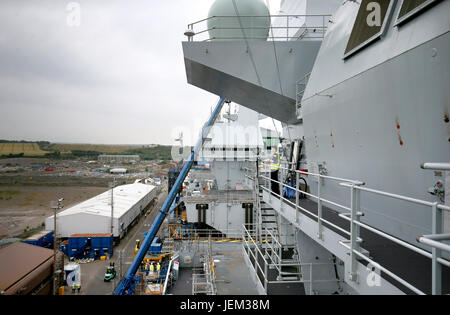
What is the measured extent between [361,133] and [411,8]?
1.43 metres

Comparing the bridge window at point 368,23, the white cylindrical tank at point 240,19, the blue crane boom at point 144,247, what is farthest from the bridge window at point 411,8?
the blue crane boom at point 144,247

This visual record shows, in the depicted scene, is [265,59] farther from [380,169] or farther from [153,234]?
[153,234]

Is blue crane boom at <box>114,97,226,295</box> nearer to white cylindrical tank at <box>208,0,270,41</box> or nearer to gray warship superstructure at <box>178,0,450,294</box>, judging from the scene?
gray warship superstructure at <box>178,0,450,294</box>

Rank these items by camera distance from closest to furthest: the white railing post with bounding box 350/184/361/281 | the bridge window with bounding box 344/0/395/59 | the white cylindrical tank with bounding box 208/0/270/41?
the white railing post with bounding box 350/184/361/281, the bridge window with bounding box 344/0/395/59, the white cylindrical tank with bounding box 208/0/270/41

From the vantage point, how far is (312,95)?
15.1ft

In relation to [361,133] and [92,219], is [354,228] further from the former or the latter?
[92,219]

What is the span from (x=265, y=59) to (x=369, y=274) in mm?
5381

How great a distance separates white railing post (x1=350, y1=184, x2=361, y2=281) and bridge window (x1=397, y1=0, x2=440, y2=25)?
1.93m

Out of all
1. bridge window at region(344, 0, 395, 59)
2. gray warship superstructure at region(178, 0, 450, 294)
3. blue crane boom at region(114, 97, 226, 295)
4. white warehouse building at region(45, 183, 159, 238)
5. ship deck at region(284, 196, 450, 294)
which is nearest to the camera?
ship deck at region(284, 196, 450, 294)

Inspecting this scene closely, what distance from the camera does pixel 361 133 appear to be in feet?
10.8

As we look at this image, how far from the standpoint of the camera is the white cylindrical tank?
6.29m

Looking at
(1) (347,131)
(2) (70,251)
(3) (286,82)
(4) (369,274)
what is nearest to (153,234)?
(2) (70,251)

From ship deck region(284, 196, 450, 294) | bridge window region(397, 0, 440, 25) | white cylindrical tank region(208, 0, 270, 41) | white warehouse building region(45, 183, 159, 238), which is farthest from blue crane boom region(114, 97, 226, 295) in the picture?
bridge window region(397, 0, 440, 25)

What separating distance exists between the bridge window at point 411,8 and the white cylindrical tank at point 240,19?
3.88m
